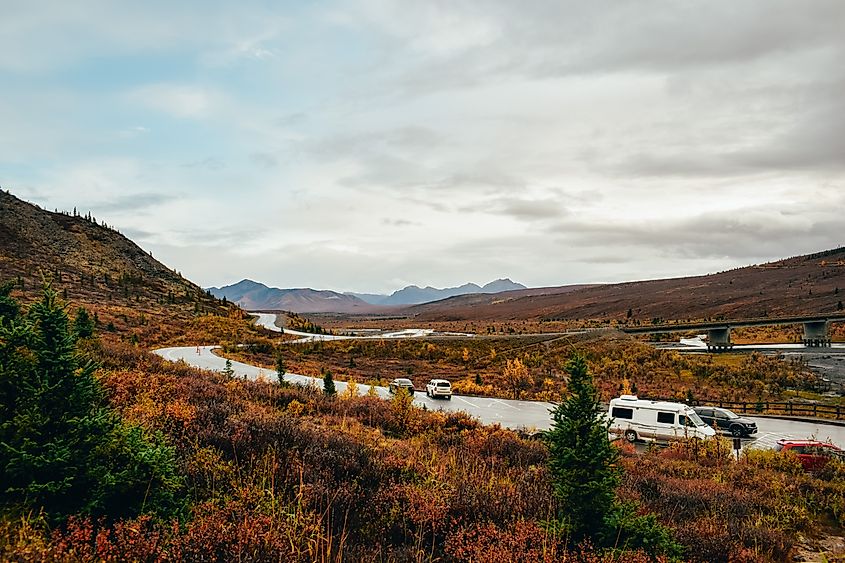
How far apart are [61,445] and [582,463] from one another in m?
5.25

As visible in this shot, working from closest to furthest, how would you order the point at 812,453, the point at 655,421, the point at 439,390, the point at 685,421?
the point at 812,453 → the point at 685,421 → the point at 655,421 → the point at 439,390

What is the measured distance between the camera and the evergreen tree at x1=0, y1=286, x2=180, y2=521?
429cm

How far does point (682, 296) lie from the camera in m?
135

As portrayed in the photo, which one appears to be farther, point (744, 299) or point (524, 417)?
point (744, 299)

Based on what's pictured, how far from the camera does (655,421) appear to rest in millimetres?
20141

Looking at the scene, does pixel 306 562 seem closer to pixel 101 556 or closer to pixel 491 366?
pixel 101 556

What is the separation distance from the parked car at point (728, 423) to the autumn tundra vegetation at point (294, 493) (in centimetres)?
1228

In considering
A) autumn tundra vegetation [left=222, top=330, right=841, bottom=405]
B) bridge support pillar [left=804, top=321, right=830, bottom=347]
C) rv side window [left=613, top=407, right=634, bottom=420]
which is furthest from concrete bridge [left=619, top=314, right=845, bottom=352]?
rv side window [left=613, top=407, right=634, bottom=420]

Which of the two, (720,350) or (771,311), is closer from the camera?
(720,350)

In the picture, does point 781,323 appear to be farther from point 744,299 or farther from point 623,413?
point 744,299

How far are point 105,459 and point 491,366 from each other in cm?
4063

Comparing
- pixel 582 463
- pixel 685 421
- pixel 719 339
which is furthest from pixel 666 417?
pixel 719 339

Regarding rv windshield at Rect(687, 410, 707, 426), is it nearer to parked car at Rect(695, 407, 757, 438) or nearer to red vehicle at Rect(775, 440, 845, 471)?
parked car at Rect(695, 407, 757, 438)

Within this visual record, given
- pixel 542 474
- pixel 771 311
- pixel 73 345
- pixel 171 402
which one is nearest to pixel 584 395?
pixel 542 474
